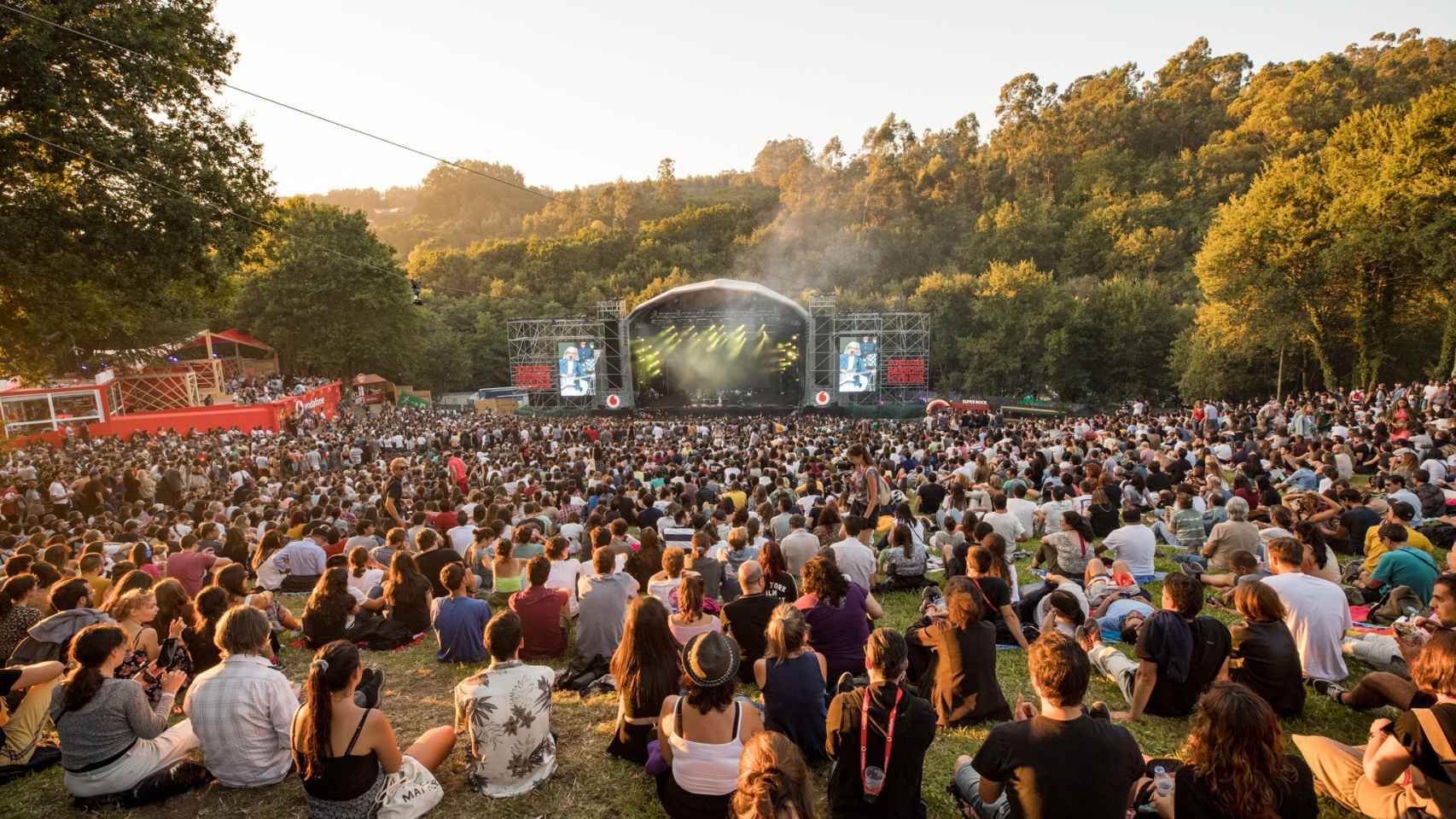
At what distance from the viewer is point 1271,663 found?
3.74 meters

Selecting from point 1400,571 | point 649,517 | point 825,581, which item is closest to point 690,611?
point 825,581

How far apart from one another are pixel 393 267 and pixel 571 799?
38.8 metres

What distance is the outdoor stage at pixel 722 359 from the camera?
2973 cm

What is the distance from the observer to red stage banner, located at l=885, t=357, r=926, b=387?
102 feet

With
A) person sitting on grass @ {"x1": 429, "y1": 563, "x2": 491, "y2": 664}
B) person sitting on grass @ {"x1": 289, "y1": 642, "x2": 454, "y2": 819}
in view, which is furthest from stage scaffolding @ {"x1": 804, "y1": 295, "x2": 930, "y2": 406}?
person sitting on grass @ {"x1": 289, "y1": 642, "x2": 454, "y2": 819}

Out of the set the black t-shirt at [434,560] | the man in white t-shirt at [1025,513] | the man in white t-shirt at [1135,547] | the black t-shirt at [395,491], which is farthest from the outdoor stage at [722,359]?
the black t-shirt at [434,560]

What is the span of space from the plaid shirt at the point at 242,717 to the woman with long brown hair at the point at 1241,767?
3755mm

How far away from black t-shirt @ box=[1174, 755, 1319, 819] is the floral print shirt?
257 centimetres

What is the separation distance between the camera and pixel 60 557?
5785 mm

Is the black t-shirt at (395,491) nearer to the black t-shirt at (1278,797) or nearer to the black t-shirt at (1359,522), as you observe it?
the black t-shirt at (1278,797)

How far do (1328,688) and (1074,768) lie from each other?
2.87 metres

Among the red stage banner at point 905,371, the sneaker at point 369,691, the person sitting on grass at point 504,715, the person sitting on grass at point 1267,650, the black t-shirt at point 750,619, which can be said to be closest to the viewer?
the sneaker at point 369,691

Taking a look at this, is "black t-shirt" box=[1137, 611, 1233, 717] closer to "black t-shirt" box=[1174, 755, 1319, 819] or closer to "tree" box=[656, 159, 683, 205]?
"black t-shirt" box=[1174, 755, 1319, 819]

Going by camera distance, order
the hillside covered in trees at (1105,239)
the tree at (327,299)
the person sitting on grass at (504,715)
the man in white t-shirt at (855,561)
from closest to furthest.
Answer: the person sitting on grass at (504,715), the man in white t-shirt at (855,561), the hillside covered in trees at (1105,239), the tree at (327,299)
